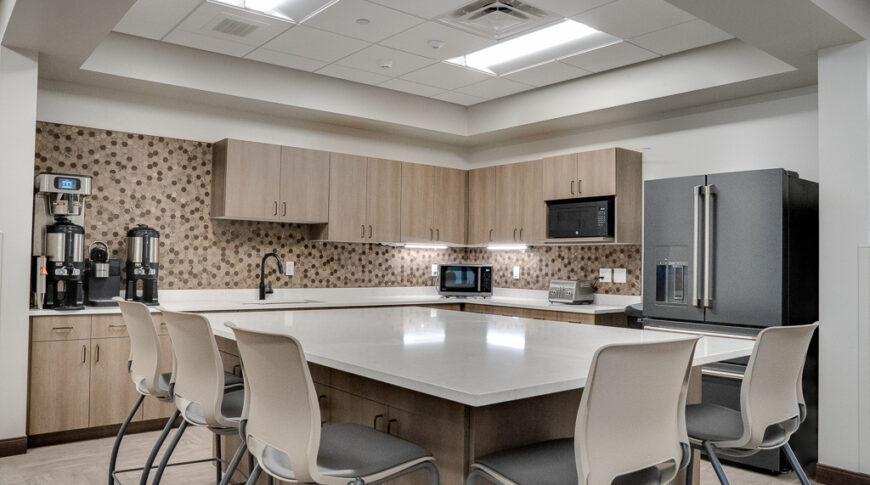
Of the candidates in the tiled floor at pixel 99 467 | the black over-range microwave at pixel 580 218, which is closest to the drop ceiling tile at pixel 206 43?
the tiled floor at pixel 99 467

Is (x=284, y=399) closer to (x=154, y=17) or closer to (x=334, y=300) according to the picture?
(x=154, y=17)

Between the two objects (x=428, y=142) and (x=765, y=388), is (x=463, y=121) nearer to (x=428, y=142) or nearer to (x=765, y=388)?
(x=428, y=142)

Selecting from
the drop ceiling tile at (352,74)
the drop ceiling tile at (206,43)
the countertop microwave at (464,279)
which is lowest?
the countertop microwave at (464,279)

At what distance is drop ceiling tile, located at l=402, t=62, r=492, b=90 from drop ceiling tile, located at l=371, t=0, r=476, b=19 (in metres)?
0.94

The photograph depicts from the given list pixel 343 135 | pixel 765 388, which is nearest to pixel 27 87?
pixel 343 135

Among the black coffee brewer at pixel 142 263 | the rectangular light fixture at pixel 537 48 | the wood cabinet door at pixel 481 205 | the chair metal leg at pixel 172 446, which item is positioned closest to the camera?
the chair metal leg at pixel 172 446

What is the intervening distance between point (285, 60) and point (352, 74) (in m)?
0.56

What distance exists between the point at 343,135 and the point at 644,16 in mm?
2958

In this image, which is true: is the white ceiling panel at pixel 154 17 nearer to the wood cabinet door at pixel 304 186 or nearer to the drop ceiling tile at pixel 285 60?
the drop ceiling tile at pixel 285 60

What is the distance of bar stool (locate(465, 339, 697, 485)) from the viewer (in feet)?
4.53

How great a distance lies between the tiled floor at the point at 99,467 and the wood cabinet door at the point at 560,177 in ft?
7.82

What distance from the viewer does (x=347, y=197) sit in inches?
218

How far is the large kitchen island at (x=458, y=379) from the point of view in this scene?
61.8 inches

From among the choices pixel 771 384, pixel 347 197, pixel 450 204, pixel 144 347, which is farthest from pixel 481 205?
pixel 771 384
